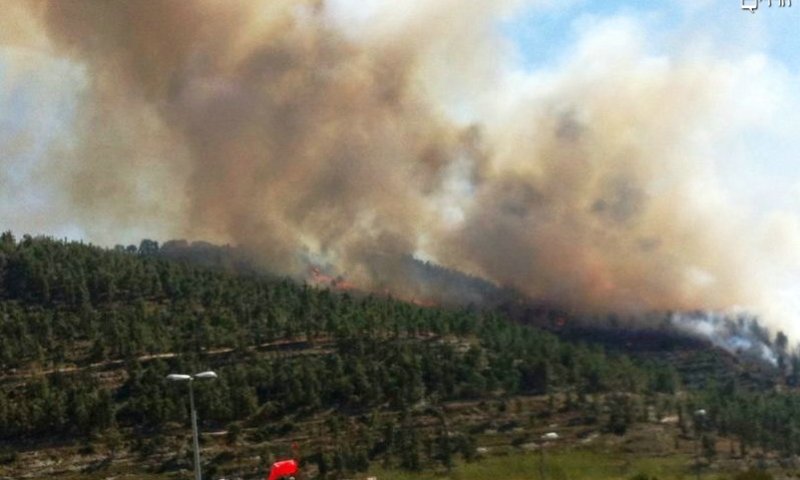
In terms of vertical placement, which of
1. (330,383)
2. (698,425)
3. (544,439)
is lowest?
(698,425)

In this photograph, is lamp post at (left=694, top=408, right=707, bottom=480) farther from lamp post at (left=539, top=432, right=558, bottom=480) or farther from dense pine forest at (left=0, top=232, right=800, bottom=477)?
lamp post at (left=539, top=432, right=558, bottom=480)

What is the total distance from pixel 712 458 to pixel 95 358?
81.1 meters

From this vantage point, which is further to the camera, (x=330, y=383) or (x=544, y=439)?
(x=330, y=383)

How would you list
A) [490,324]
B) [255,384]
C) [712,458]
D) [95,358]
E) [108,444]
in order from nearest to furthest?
[712,458] → [108,444] → [255,384] → [95,358] → [490,324]

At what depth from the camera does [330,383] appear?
159m

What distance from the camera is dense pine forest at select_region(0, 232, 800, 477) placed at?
145 meters

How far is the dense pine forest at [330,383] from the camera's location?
476ft

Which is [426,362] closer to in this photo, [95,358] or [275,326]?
[275,326]

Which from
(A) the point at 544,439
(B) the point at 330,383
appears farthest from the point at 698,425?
(B) the point at 330,383

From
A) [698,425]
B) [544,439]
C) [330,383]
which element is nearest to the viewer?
[544,439]

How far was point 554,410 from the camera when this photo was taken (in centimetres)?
15175

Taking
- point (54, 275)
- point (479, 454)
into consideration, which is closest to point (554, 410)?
point (479, 454)

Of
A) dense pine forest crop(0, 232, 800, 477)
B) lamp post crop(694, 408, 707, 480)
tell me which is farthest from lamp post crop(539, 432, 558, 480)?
lamp post crop(694, 408, 707, 480)

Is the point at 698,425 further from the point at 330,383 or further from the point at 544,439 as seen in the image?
the point at 330,383
